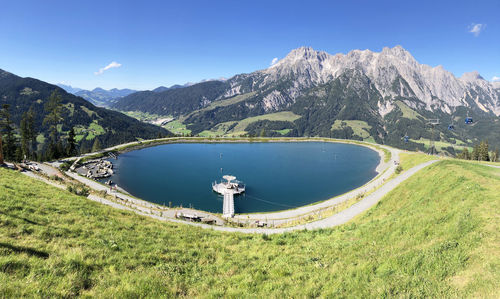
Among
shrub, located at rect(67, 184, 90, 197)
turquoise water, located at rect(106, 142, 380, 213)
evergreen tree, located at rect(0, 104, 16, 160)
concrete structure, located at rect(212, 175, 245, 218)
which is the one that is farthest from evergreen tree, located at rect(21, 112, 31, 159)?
concrete structure, located at rect(212, 175, 245, 218)

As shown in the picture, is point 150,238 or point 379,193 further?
point 379,193

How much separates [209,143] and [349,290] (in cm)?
19275

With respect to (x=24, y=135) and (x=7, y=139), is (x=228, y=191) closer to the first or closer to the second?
(x=7, y=139)

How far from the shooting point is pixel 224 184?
77.8m

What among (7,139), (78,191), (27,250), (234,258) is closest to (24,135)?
(7,139)

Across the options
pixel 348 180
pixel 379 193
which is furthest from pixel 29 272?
pixel 348 180

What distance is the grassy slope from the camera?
355 inches

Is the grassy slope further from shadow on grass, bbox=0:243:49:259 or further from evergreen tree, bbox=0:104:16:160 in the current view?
evergreen tree, bbox=0:104:16:160

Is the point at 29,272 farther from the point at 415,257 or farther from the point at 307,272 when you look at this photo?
the point at 415,257

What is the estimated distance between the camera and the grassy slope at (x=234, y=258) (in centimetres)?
901

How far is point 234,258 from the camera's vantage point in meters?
15.0

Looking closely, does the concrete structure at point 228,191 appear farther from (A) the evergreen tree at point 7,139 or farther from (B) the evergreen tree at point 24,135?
(B) the evergreen tree at point 24,135

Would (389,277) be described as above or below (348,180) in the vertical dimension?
above

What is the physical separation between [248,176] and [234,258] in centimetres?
7950
